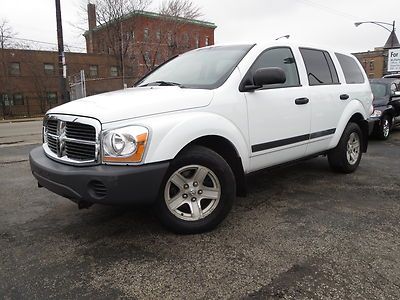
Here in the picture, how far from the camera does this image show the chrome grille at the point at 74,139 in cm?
300

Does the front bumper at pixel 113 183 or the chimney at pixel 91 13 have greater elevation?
the chimney at pixel 91 13

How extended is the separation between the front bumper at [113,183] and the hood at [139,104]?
423 millimetres

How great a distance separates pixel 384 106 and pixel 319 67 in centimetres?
539

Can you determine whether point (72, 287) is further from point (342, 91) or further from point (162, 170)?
point (342, 91)

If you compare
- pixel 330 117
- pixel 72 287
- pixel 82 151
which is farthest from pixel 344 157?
pixel 72 287

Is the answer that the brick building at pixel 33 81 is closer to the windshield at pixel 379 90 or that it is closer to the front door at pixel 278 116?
the windshield at pixel 379 90

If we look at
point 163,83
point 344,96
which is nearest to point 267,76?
point 163,83

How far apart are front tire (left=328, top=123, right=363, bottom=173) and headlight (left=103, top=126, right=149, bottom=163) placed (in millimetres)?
3407

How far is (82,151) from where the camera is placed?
3.10 meters

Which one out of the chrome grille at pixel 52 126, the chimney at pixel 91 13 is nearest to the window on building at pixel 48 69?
the chimney at pixel 91 13

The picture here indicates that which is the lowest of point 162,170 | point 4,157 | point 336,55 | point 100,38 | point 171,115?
point 4,157

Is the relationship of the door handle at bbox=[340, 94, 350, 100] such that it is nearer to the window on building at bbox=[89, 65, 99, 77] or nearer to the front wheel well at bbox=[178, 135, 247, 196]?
the front wheel well at bbox=[178, 135, 247, 196]

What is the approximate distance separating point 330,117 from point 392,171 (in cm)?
180

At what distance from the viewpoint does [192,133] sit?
3.22 metres
